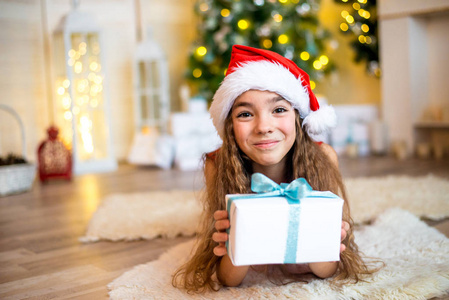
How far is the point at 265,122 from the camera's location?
1.15 metres

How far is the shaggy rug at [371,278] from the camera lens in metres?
1.12

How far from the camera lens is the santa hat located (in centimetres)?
117

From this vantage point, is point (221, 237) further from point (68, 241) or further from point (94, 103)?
point (94, 103)

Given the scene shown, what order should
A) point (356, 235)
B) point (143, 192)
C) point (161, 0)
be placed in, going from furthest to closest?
point (161, 0) → point (143, 192) → point (356, 235)

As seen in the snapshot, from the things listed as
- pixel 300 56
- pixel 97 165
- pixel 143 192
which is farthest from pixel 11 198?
pixel 300 56

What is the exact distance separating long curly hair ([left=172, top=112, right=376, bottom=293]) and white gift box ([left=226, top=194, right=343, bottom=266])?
0.23 m

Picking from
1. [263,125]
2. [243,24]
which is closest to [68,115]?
[243,24]

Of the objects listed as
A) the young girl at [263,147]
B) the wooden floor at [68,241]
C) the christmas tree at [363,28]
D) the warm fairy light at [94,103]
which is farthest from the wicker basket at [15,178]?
the christmas tree at [363,28]

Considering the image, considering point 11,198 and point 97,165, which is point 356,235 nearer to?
point 11,198

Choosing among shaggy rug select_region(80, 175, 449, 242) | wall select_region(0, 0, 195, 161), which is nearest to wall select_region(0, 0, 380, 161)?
wall select_region(0, 0, 195, 161)

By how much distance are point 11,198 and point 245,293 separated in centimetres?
238

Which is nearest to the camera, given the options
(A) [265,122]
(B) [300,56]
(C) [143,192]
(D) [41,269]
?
(A) [265,122]

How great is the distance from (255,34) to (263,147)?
11.5ft

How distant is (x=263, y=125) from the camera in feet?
3.75
